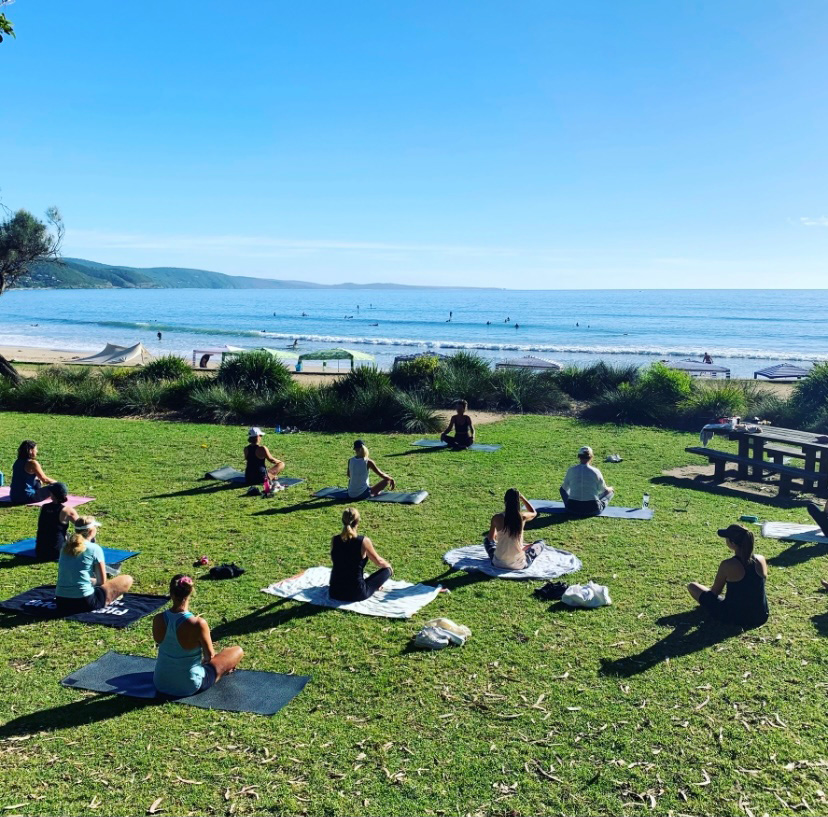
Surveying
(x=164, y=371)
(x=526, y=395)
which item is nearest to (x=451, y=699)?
(x=526, y=395)

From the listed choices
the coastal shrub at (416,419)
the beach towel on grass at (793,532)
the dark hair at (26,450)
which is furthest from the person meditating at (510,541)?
the coastal shrub at (416,419)

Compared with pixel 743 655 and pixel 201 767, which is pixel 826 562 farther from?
pixel 201 767

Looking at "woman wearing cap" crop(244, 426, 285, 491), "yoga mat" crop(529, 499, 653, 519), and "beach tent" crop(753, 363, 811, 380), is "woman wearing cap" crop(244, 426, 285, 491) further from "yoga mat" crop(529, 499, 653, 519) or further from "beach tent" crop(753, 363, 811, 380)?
"beach tent" crop(753, 363, 811, 380)

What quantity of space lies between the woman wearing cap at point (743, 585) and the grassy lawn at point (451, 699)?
0.64 feet

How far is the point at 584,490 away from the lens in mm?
10617

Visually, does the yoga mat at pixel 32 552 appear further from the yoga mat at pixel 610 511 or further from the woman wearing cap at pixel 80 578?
the yoga mat at pixel 610 511

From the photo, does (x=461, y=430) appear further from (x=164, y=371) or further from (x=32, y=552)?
(x=164, y=371)

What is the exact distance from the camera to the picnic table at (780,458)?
12219 millimetres

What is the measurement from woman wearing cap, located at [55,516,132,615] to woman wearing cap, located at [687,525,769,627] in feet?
19.6

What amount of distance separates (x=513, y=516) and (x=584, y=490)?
258 centimetres

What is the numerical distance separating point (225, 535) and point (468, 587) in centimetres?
355

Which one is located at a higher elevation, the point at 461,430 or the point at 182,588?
the point at 182,588

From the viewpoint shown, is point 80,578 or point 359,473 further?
point 359,473

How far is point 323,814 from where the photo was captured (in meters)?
4.26
